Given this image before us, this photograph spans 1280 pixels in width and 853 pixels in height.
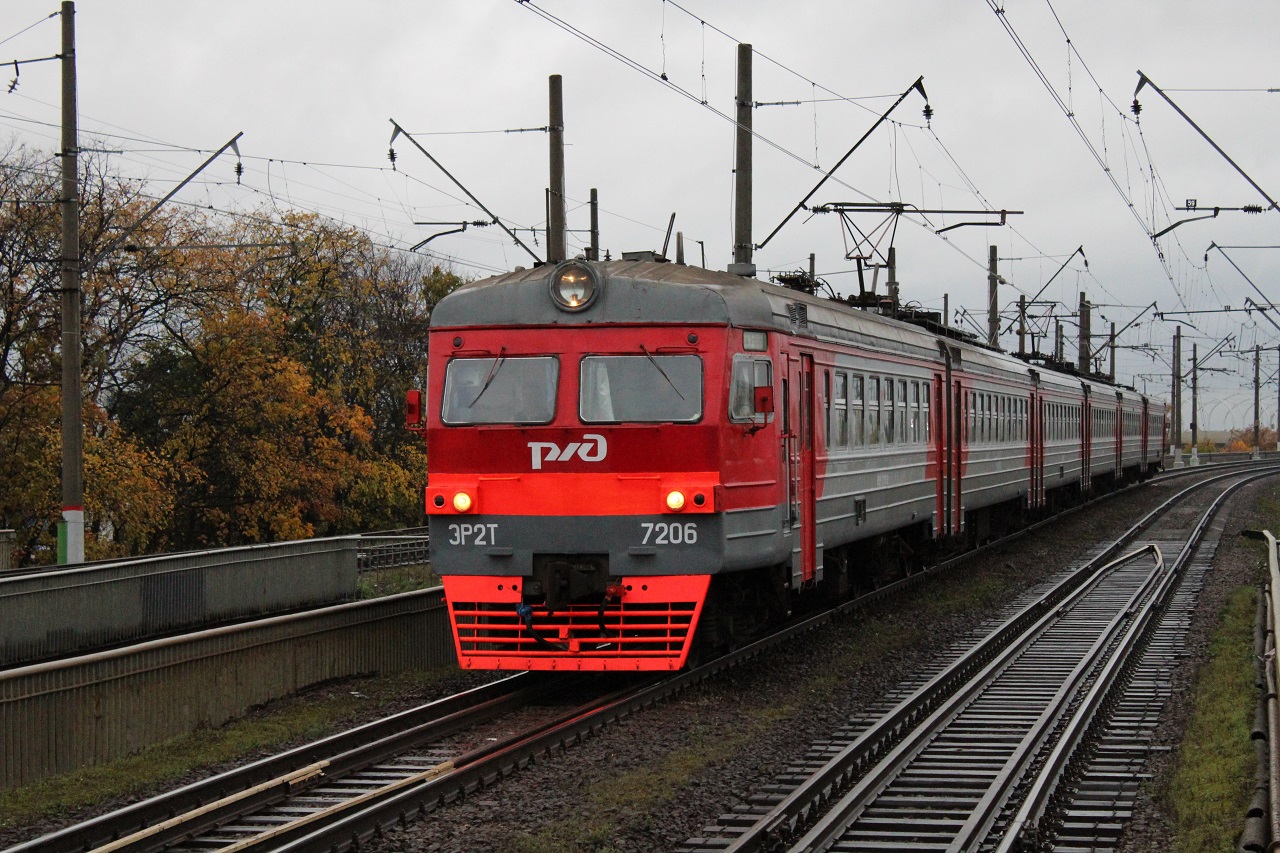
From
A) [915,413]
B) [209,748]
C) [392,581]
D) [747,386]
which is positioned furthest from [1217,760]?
[392,581]

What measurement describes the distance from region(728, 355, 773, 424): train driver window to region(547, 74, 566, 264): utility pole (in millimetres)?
9998

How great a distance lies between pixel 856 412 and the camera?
14.6m

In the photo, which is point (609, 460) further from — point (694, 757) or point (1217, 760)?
point (1217, 760)

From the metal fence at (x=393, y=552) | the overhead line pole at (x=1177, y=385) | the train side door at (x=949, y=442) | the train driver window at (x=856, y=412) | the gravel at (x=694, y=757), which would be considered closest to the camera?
the gravel at (x=694, y=757)

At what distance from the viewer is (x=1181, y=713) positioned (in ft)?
35.4

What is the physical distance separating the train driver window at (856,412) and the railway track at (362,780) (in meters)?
4.06

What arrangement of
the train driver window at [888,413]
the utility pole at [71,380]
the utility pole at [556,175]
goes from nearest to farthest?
the train driver window at [888,413] → the utility pole at [71,380] → the utility pole at [556,175]

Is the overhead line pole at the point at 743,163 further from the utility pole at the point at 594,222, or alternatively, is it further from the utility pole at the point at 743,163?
the utility pole at the point at 594,222

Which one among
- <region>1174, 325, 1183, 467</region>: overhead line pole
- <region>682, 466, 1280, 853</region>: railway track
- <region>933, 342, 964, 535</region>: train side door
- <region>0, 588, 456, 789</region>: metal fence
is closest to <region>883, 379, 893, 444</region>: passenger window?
<region>682, 466, 1280, 853</region>: railway track

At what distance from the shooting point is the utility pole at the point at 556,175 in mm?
21641

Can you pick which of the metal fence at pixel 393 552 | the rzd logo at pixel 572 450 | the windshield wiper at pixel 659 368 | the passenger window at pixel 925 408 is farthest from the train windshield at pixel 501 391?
the metal fence at pixel 393 552

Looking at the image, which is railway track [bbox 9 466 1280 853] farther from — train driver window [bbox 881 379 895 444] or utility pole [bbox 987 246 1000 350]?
utility pole [bbox 987 246 1000 350]

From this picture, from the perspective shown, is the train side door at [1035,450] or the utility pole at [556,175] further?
the train side door at [1035,450]

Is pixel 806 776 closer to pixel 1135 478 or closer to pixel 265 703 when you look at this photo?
pixel 265 703
